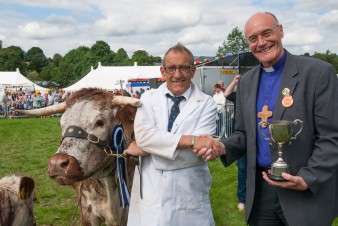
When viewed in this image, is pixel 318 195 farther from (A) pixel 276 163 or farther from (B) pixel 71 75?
(B) pixel 71 75

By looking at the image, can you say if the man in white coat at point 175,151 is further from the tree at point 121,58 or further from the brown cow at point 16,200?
the tree at point 121,58

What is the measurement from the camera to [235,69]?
51.7ft

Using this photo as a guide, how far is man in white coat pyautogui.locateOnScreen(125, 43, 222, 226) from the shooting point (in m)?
2.68

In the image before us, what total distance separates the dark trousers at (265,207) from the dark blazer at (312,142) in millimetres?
161

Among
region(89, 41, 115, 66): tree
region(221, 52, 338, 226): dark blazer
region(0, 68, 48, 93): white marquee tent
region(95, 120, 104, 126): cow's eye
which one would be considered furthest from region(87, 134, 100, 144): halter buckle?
region(89, 41, 115, 66): tree

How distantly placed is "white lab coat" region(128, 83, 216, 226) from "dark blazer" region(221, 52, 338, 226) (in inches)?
23.1

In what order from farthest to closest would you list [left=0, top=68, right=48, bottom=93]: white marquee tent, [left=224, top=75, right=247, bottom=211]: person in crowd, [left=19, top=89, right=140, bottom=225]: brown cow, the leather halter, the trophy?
[left=0, top=68, right=48, bottom=93]: white marquee tent < [left=224, top=75, right=247, bottom=211]: person in crowd < the leather halter < [left=19, top=89, right=140, bottom=225]: brown cow < the trophy

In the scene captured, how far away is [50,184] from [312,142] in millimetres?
6646

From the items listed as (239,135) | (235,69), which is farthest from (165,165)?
(235,69)

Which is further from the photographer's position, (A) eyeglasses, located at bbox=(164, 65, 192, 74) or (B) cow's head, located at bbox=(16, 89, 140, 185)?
(B) cow's head, located at bbox=(16, 89, 140, 185)

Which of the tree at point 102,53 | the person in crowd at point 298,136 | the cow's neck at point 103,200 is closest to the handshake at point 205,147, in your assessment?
the person in crowd at point 298,136

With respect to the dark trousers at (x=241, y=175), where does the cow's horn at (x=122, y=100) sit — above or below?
above

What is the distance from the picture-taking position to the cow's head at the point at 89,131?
3.00 metres

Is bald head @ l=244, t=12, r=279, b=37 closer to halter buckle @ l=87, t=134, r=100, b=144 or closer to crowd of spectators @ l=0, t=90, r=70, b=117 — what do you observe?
halter buckle @ l=87, t=134, r=100, b=144
